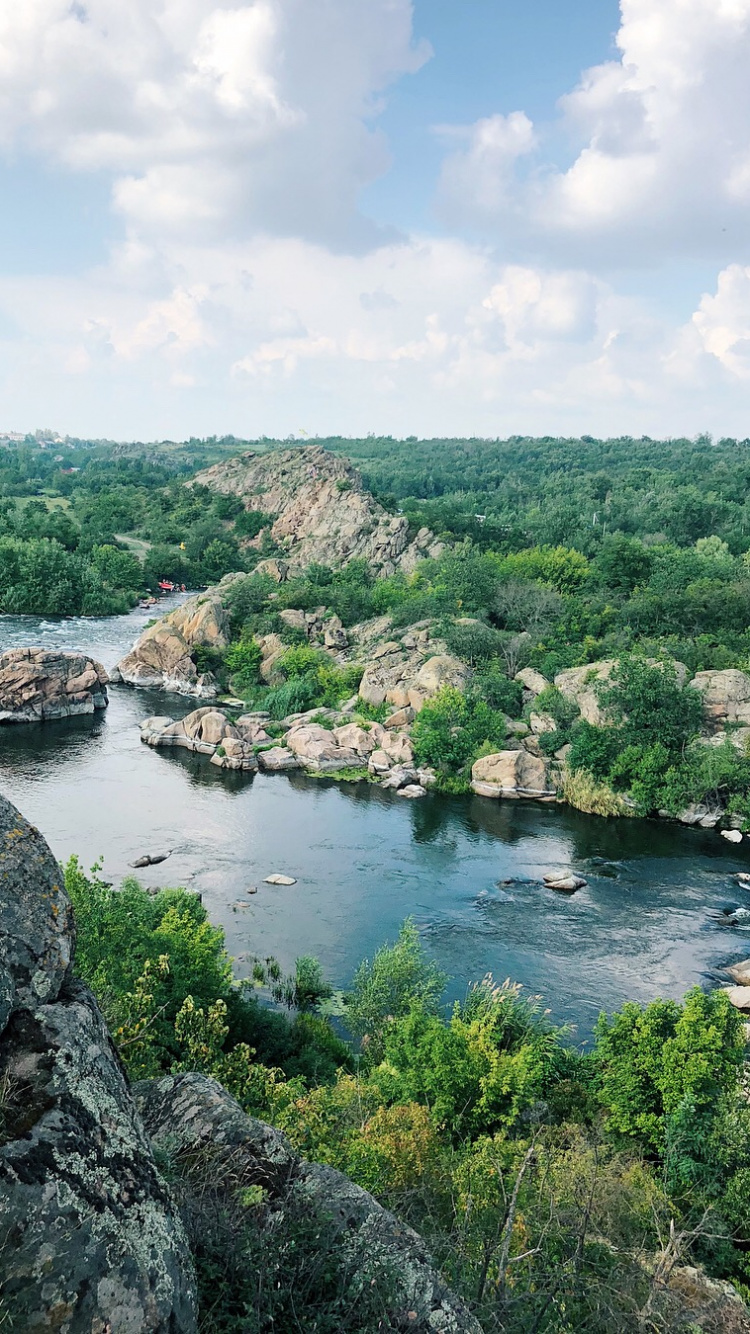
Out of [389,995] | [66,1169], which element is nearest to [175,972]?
[389,995]

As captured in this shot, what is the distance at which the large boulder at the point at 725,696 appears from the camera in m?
47.3

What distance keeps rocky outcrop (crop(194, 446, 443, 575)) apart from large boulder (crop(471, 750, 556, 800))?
40979 millimetres

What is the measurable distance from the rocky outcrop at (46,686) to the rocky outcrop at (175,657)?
6867mm

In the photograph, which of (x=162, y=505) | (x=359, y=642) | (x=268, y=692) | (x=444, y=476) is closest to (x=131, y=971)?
(x=268, y=692)

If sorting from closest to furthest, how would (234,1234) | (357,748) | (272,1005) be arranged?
(234,1234), (272,1005), (357,748)

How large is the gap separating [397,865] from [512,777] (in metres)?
11.3

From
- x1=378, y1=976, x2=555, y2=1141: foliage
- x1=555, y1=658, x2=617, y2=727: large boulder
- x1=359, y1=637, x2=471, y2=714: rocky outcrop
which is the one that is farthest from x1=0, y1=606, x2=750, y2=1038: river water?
x1=359, y1=637, x2=471, y2=714: rocky outcrop

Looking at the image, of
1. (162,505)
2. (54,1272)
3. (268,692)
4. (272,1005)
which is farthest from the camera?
(162,505)

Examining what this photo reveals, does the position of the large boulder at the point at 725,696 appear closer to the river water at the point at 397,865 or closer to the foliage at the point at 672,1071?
the river water at the point at 397,865

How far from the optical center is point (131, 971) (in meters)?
20.5

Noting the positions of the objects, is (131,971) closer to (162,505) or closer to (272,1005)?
(272,1005)

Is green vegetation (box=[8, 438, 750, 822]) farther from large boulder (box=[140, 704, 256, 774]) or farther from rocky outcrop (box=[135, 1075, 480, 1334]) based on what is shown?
rocky outcrop (box=[135, 1075, 480, 1334])

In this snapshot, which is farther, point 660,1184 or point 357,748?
point 357,748

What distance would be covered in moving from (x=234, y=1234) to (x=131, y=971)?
15.0 m
